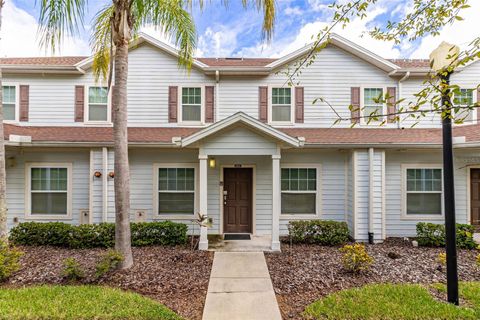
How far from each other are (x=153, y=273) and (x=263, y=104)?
6.20 metres

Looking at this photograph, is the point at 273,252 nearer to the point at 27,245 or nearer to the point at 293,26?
the point at 27,245

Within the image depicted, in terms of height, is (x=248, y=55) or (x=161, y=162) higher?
(x=248, y=55)

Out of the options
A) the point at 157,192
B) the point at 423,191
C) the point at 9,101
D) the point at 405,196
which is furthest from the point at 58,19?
the point at 423,191

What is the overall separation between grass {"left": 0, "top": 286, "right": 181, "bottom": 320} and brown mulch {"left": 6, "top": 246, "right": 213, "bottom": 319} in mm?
305

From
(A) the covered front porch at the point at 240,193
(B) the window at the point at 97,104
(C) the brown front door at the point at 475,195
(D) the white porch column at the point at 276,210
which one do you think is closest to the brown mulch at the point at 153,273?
(D) the white porch column at the point at 276,210

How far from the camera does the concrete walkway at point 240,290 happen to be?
13.1 feet

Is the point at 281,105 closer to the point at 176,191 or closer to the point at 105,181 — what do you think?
the point at 176,191

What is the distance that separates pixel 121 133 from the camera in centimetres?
519

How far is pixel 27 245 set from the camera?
6840mm

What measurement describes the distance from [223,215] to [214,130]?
306cm

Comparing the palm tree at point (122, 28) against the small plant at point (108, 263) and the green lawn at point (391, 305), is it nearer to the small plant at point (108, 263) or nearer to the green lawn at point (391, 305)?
the small plant at point (108, 263)

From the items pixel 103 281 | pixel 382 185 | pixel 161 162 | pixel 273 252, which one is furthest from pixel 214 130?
pixel 382 185

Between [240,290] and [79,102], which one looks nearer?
[240,290]

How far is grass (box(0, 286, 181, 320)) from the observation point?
11.9ft
